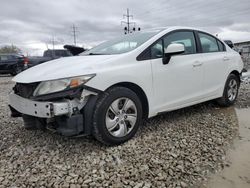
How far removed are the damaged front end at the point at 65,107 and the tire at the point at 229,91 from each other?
2982 mm

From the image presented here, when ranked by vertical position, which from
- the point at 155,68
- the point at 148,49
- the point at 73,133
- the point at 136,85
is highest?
the point at 148,49

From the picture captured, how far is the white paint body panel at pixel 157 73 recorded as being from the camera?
2.88 m

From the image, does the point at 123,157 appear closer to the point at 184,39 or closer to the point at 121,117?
the point at 121,117

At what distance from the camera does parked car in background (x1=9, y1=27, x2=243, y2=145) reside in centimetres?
272

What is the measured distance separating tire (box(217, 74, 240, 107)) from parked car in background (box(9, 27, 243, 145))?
→ 0.56m

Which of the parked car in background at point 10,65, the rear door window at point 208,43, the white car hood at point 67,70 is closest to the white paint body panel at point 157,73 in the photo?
the white car hood at point 67,70

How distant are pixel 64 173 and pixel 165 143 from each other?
52.3 inches

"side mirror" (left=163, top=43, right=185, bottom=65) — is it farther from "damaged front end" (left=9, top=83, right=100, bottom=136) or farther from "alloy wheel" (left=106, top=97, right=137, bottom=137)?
"damaged front end" (left=9, top=83, right=100, bottom=136)

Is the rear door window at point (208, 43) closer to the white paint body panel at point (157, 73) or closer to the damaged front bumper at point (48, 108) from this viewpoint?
the white paint body panel at point (157, 73)

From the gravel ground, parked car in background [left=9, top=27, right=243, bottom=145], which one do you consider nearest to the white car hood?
parked car in background [left=9, top=27, right=243, bottom=145]

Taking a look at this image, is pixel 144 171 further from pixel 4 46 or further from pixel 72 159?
pixel 4 46

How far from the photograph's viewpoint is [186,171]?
8.36 ft

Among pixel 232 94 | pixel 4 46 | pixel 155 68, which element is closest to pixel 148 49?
pixel 155 68

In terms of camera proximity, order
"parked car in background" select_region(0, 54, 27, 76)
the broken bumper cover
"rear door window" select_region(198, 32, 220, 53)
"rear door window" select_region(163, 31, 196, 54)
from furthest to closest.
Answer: "parked car in background" select_region(0, 54, 27, 76) → "rear door window" select_region(198, 32, 220, 53) → "rear door window" select_region(163, 31, 196, 54) → the broken bumper cover
